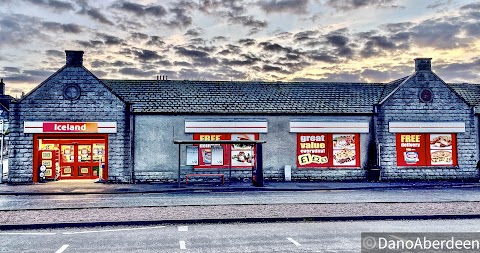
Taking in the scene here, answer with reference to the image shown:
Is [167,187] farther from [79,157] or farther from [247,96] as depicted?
[247,96]

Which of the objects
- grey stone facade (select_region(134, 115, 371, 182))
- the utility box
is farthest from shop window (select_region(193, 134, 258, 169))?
the utility box

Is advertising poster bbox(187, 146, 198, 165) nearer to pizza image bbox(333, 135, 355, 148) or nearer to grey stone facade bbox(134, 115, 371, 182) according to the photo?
grey stone facade bbox(134, 115, 371, 182)

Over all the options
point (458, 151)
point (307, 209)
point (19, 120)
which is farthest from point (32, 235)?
point (458, 151)

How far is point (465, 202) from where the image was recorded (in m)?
16.5

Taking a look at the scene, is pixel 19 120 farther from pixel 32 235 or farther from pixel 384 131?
pixel 384 131

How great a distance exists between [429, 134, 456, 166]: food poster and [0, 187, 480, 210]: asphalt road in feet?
19.0

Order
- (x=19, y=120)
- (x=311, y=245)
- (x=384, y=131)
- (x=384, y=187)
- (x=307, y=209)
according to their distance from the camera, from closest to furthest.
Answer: (x=311, y=245), (x=307, y=209), (x=384, y=187), (x=19, y=120), (x=384, y=131)

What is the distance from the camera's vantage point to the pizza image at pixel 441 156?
2767cm

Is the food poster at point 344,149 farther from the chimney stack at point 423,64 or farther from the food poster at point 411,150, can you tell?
the chimney stack at point 423,64

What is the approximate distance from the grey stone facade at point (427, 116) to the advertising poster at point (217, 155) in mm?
9662

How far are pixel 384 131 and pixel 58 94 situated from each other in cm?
1947

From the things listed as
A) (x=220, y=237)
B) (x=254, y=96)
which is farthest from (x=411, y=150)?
(x=220, y=237)

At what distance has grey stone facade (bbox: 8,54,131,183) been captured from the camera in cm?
2530

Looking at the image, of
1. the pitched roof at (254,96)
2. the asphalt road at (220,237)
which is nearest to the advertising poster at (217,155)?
the pitched roof at (254,96)
